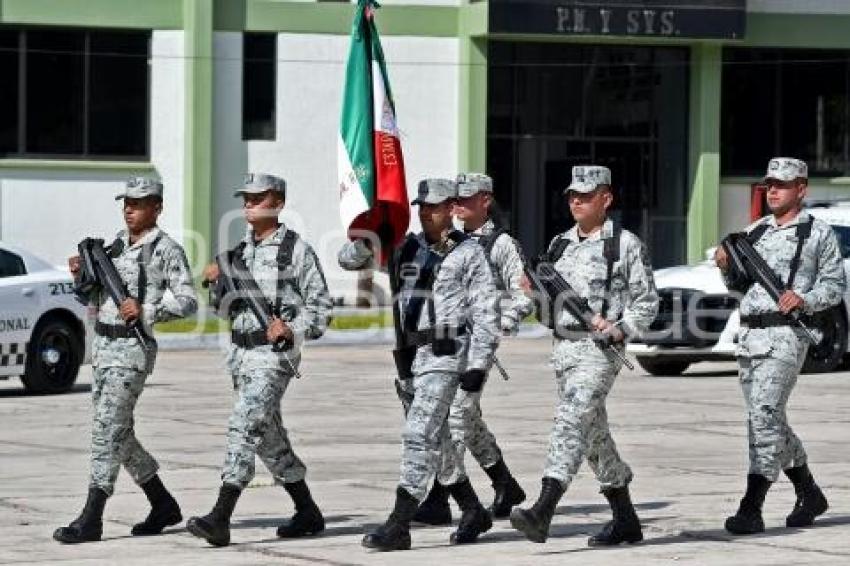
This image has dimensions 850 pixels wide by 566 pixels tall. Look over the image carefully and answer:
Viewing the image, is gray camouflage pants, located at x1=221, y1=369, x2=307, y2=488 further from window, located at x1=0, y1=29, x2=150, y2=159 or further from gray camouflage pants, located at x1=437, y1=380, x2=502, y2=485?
window, located at x1=0, y1=29, x2=150, y2=159

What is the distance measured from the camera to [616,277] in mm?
12125

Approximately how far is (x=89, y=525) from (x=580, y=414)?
8.39ft

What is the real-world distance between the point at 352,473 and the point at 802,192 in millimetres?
4233

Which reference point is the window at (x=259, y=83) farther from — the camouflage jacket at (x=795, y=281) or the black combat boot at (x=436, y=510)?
the camouflage jacket at (x=795, y=281)

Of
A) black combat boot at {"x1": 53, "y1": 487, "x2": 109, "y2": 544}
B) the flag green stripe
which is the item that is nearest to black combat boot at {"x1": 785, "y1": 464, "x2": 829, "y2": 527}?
black combat boot at {"x1": 53, "y1": 487, "x2": 109, "y2": 544}

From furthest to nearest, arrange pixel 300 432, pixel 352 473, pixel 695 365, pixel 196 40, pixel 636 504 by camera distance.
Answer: pixel 196 40
pixel 695 365
pixel 300 432
pixel 352 473
pixel 636 504

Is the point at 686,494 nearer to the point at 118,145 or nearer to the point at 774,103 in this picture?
the point at 118,145

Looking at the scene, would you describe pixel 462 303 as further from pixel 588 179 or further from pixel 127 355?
pixel 127 355

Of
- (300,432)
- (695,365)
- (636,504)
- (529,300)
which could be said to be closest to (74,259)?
(529,300)

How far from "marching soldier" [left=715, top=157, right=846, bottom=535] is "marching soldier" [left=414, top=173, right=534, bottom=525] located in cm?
116

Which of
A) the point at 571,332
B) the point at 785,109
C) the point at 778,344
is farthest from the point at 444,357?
the point at 785,109

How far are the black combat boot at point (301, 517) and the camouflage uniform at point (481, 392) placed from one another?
2.23 ft

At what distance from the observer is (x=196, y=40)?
40.2 metres

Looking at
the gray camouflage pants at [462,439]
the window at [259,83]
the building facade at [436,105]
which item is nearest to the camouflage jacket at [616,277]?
the gray camouflage pants at [462,439]
